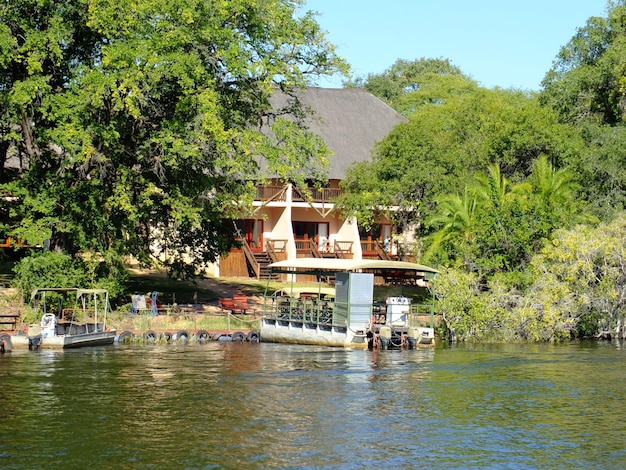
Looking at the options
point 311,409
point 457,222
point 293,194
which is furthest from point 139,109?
point 293,194

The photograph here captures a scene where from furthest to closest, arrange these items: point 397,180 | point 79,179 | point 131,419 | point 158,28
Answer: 1. point 397,180
2. point 79,179
3. point 158,28
4. point 131,419

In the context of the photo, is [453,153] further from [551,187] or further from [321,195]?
[321,195]

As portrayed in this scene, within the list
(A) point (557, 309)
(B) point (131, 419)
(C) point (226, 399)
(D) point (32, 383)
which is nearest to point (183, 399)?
(C) point (226, 399)

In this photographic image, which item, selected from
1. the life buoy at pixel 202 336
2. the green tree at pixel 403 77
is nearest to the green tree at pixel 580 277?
the life buoy at pixel 202 336

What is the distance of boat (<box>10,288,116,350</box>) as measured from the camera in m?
39.2

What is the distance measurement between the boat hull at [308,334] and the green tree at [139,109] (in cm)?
538

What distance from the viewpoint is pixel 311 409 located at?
2778cm

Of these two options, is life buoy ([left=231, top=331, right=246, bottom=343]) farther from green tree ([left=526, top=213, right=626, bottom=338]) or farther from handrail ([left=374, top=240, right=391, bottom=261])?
handrail ([left=374, top=240, right=391, bottom=261])

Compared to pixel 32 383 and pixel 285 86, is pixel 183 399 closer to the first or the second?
pixel 32 383

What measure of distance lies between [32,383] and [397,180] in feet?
94.4

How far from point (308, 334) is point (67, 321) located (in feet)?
31.6

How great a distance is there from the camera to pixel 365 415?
27125mm

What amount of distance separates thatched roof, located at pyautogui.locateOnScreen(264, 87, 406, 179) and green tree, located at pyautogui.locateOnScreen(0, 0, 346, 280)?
72.1 feet

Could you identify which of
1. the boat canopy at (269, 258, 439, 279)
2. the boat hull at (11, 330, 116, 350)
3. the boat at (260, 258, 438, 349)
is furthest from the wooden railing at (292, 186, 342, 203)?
the boat hull at (11, 330, 116, 350)
